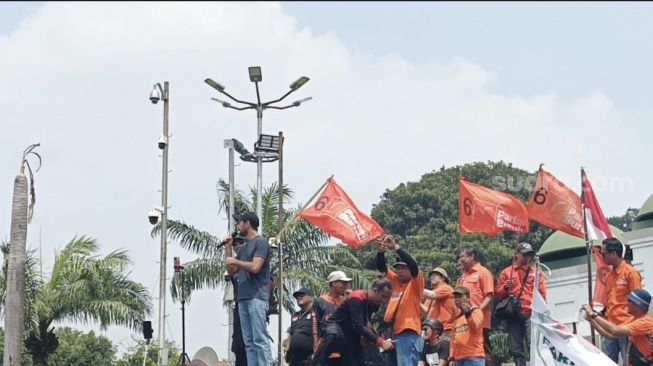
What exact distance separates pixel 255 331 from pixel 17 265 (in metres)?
11.1

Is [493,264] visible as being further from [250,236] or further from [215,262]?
[250,236]

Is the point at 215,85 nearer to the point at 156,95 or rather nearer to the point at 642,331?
the point at 156,95

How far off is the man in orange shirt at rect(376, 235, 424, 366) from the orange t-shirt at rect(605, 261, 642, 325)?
210 cm

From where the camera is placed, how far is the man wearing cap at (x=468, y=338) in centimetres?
1370

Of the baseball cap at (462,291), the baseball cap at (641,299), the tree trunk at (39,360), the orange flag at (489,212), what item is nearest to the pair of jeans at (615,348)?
the baseball cap at (641,299)

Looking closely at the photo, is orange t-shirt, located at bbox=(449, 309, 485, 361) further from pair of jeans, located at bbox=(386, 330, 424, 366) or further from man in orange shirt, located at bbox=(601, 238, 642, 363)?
man in orange shirt, located at bbox=(601, 238, 642, 363)

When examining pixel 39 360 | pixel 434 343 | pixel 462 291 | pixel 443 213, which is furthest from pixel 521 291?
pixel 443 213

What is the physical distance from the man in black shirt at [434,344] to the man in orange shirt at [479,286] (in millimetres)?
469

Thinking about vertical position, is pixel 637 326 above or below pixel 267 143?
below

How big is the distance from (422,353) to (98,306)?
1369 centimetres

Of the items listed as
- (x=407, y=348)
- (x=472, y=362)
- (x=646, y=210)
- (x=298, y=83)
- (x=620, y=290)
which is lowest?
(x=472, y=362)

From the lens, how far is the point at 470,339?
1375 centimetres

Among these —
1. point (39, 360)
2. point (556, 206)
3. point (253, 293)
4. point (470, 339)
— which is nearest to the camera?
Result: point (253, 293)

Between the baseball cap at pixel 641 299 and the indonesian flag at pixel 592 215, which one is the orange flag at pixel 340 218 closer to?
the indonesian flag at pixel 592 215
